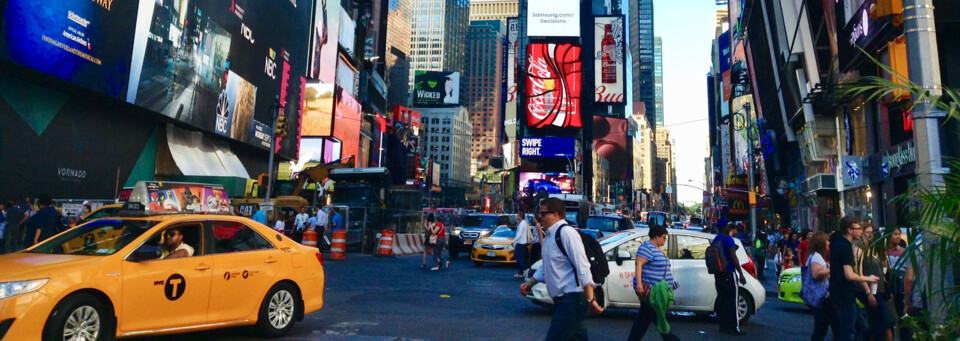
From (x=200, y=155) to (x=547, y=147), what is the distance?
64800mm

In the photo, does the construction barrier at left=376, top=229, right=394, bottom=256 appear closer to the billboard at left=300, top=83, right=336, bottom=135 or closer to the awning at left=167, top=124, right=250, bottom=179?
the awning at left=167, top=124, right=250, bottom=179

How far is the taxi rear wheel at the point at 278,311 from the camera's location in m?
7.17

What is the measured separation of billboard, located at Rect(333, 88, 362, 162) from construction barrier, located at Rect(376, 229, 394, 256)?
3713 centimetres

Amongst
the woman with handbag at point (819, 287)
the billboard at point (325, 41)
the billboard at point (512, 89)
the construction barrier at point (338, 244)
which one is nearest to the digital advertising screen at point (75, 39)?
the construction barrier at point (338, 244)

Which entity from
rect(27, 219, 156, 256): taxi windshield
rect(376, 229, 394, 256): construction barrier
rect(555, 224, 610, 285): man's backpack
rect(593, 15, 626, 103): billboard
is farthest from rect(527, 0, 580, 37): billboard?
rect(555, 224, 610, 285): man's backpack

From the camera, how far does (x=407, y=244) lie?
2539 centimetres

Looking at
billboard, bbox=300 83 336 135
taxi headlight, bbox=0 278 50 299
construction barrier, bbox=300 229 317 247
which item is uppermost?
billboard, bbox=300 83 336 135

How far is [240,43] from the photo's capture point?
32844 mm

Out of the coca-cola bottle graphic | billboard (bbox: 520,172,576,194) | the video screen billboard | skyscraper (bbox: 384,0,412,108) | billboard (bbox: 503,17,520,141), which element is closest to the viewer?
the video screen billboard

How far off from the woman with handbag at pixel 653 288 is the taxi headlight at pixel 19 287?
554 centimetres

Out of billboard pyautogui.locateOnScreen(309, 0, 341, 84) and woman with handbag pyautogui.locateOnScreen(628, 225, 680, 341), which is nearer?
woman with handbag pyautogui.locateOnScreen(628, 225, 680, 341)

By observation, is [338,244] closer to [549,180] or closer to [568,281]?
[568,281]

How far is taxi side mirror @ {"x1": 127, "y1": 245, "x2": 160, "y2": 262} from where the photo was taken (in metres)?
5.96

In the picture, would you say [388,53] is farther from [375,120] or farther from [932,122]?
[932,122]
